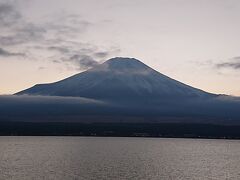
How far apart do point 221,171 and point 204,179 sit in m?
12.1

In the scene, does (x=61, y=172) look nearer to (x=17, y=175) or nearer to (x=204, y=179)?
(x=17, y=175)

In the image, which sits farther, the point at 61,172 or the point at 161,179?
the point at 61,172

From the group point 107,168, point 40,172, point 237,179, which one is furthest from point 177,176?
point 40,172

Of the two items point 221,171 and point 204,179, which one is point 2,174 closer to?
point 204,179

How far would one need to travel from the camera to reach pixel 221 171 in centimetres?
7338

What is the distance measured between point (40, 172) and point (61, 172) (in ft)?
9.23

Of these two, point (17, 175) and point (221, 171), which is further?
point (221, 171)

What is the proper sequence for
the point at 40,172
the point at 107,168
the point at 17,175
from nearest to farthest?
the point at 17,175, the point at 40,172, the point at 107,168

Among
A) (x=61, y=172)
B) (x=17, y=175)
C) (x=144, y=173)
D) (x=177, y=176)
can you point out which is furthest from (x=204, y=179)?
(x=17, y=175)

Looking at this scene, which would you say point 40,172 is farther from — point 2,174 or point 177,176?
point 177,176

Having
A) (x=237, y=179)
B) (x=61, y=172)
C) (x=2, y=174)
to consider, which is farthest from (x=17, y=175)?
(x=237, y=179)

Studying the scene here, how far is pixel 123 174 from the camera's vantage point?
213 feet

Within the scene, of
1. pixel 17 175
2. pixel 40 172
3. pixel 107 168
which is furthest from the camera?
pixel 107 168

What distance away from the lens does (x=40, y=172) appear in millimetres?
64000
